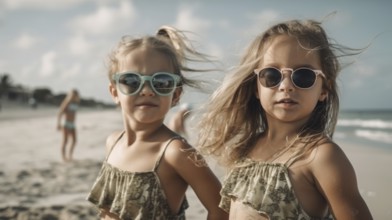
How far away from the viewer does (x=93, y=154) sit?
11.9 metres

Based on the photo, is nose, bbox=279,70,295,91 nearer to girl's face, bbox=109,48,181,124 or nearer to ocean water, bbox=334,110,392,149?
girl's face, bbox=109,48,181,124

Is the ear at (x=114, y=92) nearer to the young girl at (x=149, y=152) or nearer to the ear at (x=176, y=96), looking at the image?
the young girl at (x=149, y=152)

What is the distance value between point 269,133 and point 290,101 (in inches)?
13.2

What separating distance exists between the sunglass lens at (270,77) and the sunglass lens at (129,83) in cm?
81

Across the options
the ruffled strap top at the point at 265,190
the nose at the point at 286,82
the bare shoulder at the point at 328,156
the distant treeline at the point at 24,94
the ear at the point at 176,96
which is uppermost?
the nose at the point at 286,82

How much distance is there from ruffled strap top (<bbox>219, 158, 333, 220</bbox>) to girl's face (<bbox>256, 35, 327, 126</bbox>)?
0.29m

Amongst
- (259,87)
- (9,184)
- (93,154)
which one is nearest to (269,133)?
(259,87)

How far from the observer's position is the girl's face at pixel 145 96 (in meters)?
2.95

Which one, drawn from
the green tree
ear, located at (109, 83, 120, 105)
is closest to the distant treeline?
the green tree

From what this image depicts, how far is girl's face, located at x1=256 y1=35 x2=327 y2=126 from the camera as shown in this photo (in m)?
2.48

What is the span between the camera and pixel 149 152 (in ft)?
9.62

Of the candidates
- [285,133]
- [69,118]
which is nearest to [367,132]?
[69,118]

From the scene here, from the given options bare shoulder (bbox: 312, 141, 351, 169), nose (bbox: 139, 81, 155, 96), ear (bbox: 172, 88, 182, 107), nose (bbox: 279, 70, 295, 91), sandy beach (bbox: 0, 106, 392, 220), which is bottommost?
sandy beach (bbox: 0, 106, 392, 220)

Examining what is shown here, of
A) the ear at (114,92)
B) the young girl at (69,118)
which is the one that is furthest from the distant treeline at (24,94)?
the ear at (114,92)
